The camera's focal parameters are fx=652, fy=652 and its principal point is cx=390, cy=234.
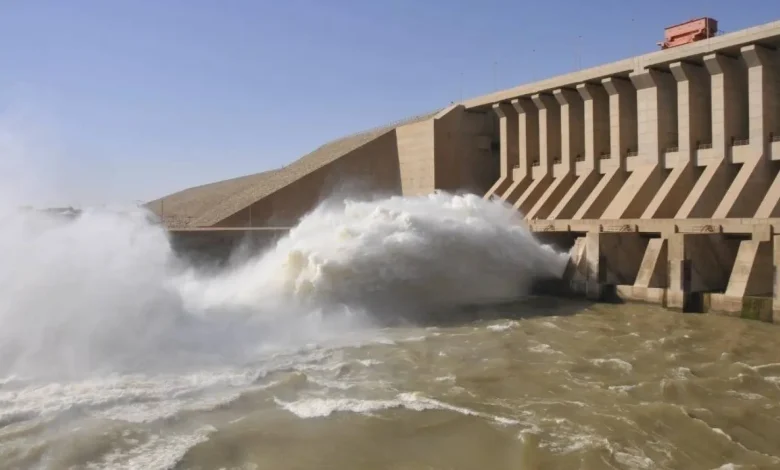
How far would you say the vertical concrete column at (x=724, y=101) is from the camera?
17.8 metres

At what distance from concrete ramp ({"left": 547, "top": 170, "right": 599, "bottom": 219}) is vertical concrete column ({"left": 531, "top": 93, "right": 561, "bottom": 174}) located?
82.8 inches

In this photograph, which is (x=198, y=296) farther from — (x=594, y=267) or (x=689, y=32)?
(x=689, y=32)

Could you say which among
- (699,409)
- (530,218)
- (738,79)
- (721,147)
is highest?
(738,79)

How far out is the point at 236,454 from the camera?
5.98 m

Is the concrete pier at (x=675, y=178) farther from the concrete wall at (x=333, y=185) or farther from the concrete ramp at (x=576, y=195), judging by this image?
the concrete wall at (x=333, y=185)

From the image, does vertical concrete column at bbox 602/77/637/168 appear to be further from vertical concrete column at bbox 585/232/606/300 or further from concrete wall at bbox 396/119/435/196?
concrete wall at bbox 396/119/435/196

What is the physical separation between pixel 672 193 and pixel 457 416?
44.0 feet

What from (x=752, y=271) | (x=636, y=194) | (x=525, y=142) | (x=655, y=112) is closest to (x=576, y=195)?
(x=636, y=194)

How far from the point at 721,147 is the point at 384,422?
48.6 feet

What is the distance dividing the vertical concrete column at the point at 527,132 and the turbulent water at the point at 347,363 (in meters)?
8.50

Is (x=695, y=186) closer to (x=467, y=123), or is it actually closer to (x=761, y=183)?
(x=761, y=183)

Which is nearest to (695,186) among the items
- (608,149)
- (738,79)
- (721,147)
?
(721,147)

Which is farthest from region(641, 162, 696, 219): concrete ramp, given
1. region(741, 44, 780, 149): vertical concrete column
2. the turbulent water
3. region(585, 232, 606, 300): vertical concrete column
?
the turbulent water

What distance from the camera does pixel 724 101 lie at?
1780 centimetres
